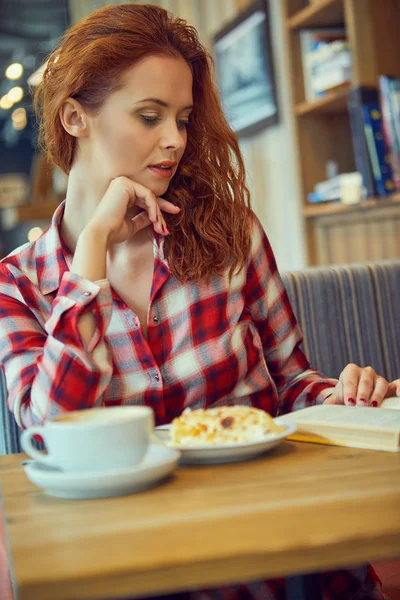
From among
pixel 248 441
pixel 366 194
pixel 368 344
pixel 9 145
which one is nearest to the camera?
pixel 248 441

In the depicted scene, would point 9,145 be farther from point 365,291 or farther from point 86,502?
point 86,502

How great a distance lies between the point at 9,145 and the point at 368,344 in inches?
407

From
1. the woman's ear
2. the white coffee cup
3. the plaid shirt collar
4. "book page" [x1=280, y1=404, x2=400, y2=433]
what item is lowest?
Result: "book page" [x1=280, y1=404, x2=400, y2=433]

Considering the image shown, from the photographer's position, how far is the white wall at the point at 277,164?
3.18 meters

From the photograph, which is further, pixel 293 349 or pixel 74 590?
pixel 293 349

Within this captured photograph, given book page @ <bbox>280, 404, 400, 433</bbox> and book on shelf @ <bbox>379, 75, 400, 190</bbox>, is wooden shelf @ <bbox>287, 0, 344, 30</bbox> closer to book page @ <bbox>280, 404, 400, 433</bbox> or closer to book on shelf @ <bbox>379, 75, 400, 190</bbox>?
book on shelf @ <bbox>379, 75, 400, 190</bbox>

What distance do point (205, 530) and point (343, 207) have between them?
2.06m

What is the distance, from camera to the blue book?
2.36 meters

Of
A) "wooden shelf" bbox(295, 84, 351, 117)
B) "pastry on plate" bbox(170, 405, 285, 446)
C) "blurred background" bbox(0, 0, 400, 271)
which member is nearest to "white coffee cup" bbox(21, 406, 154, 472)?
"pastry on plate" bbox(170, 405, 285, 446)

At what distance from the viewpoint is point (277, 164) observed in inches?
135

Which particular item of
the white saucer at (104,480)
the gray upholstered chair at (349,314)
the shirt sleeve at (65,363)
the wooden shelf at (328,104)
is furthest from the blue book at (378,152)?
the white saucer at (104,480)

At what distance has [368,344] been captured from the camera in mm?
1969

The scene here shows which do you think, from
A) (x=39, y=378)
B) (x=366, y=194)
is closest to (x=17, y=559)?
(x=39, y=378)

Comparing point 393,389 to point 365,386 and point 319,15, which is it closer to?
point 365,386
